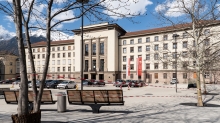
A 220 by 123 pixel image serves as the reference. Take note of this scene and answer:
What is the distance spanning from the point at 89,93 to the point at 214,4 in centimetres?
807

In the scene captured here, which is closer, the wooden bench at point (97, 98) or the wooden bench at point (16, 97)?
the wooden bench at point (97, 98)

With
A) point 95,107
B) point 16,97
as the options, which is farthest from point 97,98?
point 16,97

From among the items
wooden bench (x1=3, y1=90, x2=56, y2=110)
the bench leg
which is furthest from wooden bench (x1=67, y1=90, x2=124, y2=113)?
wooden bench (x1=3, y1=90, x2=56, y2=110)

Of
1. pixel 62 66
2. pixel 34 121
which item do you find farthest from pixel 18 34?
pixel 62 66

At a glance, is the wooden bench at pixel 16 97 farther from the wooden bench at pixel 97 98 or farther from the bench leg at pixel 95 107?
the bench leg at pixel 95 107

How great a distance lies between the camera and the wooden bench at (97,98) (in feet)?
26.8

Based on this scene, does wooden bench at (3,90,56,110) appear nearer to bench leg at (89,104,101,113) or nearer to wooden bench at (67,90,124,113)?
wooden bench at (67,90,124,113)

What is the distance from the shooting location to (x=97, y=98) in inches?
326

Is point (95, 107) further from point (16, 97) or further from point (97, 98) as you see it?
point (16, 97)

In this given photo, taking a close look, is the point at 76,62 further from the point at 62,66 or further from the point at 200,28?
the point at 200,28

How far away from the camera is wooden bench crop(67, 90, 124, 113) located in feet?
26.8

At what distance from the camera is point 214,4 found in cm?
973

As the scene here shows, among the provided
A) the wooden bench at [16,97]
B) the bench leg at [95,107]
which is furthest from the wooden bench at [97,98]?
the wooden bench at [16,97]

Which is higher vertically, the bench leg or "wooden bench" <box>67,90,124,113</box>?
"wooden bench" <box>67,90,124,113</box>
